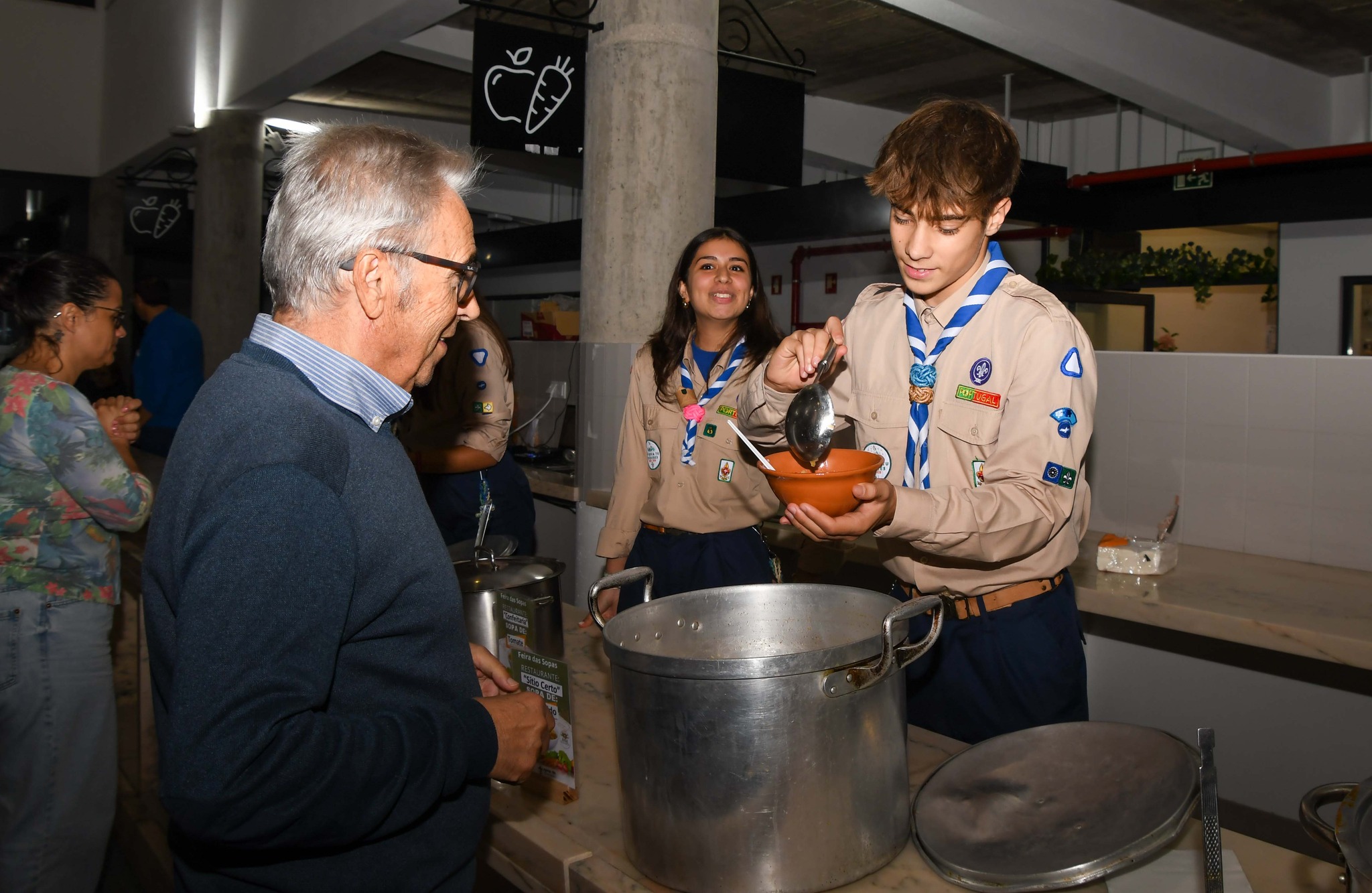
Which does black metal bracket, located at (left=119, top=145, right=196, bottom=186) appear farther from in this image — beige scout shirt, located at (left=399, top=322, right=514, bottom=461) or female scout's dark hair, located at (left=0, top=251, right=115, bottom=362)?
female scout's dark hair, located at (left=0, top=251, right=115, bottom=362)

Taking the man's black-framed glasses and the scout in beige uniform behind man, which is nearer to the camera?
the man's black-framed glasses

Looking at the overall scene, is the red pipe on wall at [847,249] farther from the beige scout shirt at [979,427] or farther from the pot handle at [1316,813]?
the pot handle at [1316,813]

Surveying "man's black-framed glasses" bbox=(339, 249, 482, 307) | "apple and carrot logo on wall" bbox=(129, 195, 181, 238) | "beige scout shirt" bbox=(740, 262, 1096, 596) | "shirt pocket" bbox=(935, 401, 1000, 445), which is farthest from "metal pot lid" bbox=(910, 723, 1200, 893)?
"apple and carrot logo on wall" bbox=(129, 195, 181, 238)

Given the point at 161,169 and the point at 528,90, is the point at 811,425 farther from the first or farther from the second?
the point at 161,169

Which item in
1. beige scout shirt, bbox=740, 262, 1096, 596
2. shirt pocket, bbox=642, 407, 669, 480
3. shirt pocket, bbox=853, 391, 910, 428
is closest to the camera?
beige scout shirt, bbox=740, 262, 1096, 596

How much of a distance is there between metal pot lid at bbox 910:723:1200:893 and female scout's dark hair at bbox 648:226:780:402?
1682 mm

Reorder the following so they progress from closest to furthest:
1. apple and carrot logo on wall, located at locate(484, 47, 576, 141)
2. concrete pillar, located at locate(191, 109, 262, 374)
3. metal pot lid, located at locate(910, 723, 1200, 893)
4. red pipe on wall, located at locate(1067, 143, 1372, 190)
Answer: metal pot lid, located at locate(910, 723, 1200, 893) → apple and carrot logo on wall, located at locate(484, 47, 576, 141) → red pipe on wall, located at locate(1067, 143, 1372, 190) → concrete pillar, located at locate(191, 109, 262, 374)

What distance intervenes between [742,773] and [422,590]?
1.23ft

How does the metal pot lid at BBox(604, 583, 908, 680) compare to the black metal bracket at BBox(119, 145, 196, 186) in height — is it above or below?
below

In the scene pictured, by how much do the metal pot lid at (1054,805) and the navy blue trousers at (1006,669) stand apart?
0.48 m

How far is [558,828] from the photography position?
1.26 metres

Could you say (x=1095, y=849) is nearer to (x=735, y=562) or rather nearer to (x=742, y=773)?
(x=742, y=773)

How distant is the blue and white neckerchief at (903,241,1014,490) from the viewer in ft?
5.59

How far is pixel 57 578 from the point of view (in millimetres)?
2207
